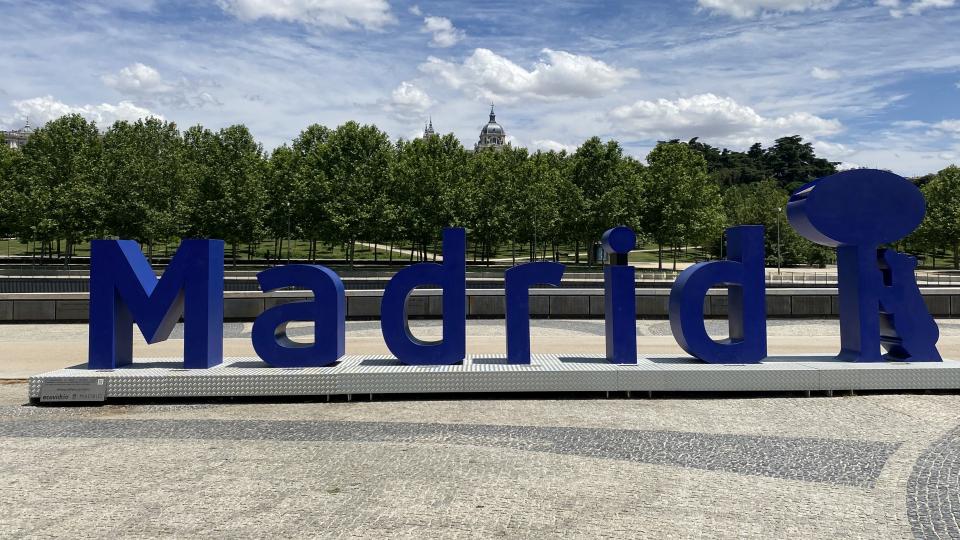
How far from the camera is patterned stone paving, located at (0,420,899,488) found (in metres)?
9.16

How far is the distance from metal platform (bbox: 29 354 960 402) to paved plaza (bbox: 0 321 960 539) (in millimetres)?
263

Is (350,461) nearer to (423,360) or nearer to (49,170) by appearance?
(423,360)

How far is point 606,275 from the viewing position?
14.4m

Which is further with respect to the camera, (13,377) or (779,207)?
(779,207)

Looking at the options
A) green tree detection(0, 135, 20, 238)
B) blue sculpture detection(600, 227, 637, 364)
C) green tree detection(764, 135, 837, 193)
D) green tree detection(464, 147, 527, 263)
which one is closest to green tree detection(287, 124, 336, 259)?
green tree detection(464, 147, 527, 263)

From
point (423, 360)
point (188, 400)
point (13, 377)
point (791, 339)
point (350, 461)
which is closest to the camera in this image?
point (350, 461)

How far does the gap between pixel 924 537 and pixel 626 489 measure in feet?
9.70

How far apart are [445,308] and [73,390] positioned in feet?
22.9

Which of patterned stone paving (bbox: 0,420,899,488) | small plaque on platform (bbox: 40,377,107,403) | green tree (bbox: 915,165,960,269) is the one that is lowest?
patterned stone paving (bbox: 0,420,899,488)

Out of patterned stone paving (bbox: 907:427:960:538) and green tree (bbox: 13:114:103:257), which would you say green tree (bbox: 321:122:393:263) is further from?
patterned stone paving (bbox: 907:427:960:538)

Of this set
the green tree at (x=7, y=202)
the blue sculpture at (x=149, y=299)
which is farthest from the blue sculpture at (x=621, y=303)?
the green tree at (x=7, y=202)

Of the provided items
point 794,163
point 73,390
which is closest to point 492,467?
point 73,390

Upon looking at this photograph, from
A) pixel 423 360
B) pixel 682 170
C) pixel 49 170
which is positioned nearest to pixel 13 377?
pixel 423 360

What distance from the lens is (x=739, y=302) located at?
14281 mm
